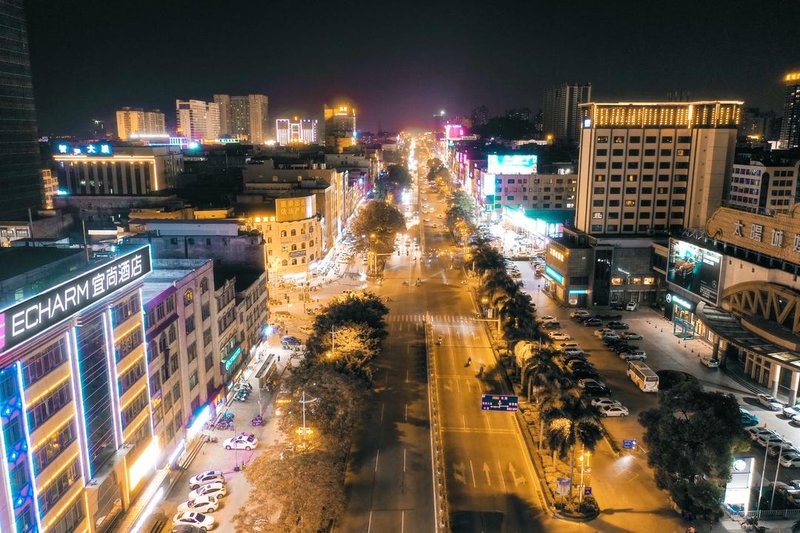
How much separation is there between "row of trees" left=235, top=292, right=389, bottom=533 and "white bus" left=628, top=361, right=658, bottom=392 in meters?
23.1

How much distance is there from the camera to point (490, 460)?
39.9m

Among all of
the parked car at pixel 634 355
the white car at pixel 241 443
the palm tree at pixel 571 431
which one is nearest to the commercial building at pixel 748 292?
the parked car at pixel 634 355

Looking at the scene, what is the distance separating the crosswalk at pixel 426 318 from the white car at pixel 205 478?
34.9 m

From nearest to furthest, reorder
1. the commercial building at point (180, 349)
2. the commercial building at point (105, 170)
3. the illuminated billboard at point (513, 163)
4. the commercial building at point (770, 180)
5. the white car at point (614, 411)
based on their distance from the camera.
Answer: the commercial building at point (180, 349) < the white car at point (614, 411) < the commercial building at point (770, 180) < the commercial building at point (105, 170) < the illuminated billboard at point (513, 163)

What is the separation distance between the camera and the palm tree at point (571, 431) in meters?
34.5

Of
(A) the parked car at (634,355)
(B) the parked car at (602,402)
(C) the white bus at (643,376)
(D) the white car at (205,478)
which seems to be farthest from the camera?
(A) the parked car at (634,355)

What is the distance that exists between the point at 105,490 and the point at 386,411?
71.5ft

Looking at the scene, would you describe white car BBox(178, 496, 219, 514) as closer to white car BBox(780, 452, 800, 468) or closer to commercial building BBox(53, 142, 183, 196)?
white car BBox(780, 452, 800, 468)

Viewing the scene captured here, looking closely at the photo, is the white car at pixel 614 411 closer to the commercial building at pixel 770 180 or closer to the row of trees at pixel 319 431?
the row of trees at pixel 319 431

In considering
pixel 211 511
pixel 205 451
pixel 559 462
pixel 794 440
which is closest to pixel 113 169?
pixel 205 451

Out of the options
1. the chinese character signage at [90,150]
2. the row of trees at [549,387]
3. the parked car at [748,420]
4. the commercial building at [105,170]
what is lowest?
the parked car at [748,420]

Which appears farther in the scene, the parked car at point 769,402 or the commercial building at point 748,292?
the commercial building at point 748,292

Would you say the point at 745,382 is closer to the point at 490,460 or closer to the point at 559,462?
the point at 559,462

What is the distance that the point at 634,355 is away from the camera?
57.5m
